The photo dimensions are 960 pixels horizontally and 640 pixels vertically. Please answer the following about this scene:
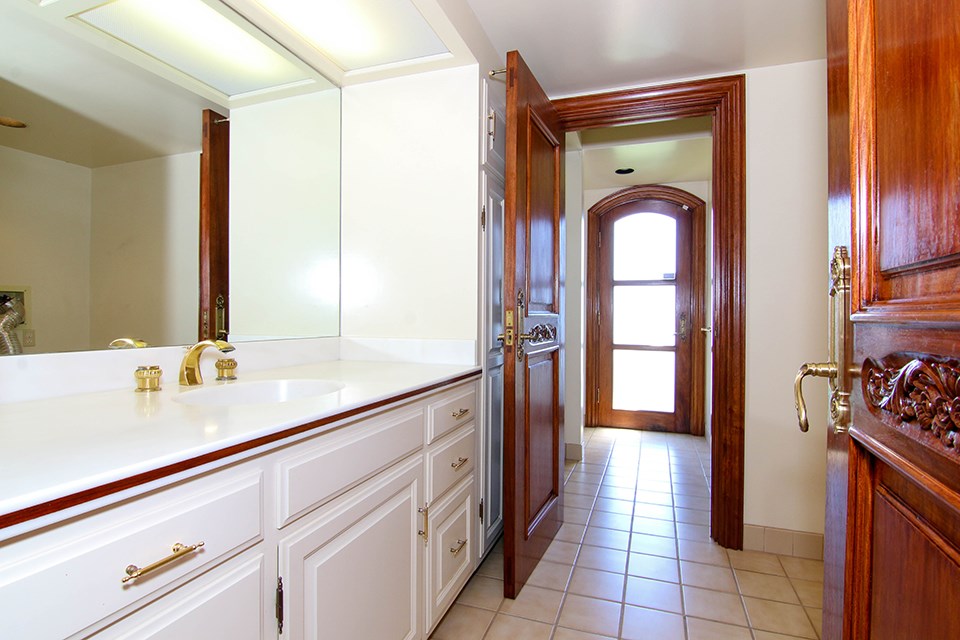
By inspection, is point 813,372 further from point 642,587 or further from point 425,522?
point 642,587

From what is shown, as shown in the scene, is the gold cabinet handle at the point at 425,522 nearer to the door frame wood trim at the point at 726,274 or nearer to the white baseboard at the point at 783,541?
the door frame wood trim at the point at 726,274

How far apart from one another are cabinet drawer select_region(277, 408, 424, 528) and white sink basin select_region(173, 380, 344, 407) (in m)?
0.20

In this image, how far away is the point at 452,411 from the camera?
1.63 meters

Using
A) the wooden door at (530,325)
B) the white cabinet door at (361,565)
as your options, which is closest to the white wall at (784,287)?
the wooden door at (530,325)

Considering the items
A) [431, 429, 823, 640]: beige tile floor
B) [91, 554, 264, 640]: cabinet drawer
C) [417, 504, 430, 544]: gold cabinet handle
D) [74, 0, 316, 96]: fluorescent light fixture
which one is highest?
[74, 0, 316, 96]: fluorescent light fixture

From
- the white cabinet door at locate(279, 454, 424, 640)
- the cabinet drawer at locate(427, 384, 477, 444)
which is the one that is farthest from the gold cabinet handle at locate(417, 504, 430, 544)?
the cabinet drawer at locate(427, 384, 477, 444)

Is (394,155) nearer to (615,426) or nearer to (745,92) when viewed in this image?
(745,92)

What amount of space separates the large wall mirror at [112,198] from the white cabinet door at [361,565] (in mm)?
724

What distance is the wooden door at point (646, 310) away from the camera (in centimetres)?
434

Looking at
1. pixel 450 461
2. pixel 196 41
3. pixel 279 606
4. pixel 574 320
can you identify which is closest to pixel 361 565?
pixel 279 606

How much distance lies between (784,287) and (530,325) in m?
1.21

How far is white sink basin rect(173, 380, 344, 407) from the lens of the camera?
128 cm

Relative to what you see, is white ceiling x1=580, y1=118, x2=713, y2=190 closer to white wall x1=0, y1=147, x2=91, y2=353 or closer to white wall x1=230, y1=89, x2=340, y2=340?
white wall x1=230, y1=89, x2=340, y2=340

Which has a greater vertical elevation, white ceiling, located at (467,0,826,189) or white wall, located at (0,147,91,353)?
white ceiling, located at (467,0,826,189)
